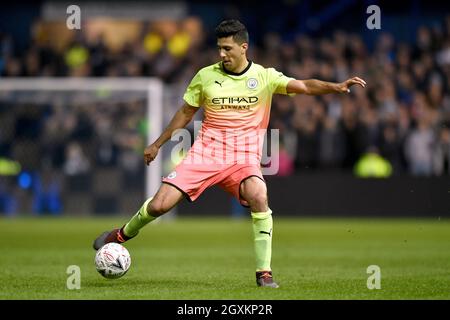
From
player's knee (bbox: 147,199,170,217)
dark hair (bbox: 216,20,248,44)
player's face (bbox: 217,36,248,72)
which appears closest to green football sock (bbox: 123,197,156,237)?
player's knee (bbox: 147,199,170,217)

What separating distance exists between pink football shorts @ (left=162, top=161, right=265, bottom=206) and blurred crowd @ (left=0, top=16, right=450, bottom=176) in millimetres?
10523

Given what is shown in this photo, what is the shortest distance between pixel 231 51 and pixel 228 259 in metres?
4.14

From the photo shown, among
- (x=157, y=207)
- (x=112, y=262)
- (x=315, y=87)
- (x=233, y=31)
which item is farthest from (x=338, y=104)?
(x=112, y=262)

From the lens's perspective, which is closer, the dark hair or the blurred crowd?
the dark hair

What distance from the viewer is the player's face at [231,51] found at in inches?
370

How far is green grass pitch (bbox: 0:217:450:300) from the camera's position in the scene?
9008mm

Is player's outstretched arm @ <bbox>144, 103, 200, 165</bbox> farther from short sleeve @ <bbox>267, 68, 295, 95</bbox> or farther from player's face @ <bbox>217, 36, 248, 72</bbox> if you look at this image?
short sleeve @ <bbox>267, 68, 295, 95</bbox>

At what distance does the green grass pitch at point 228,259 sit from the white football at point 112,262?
139 mm

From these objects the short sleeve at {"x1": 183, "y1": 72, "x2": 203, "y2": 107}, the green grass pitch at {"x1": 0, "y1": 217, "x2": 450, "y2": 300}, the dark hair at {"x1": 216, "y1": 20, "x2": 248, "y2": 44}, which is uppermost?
the dark hair at {"x1": 216, "y1": 20, "x2": 248, "y2": 44}

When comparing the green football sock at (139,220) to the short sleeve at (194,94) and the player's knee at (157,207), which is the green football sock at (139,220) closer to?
the player's knee at (157,207)

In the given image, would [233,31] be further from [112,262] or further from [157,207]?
[112,262]

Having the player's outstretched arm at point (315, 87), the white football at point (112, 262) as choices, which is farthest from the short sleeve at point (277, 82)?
the white football at point (112, 262)

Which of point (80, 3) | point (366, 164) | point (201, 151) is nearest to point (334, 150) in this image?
point (366, 164)
